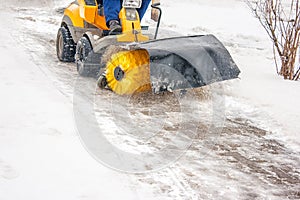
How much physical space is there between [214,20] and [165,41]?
6970 millimetres

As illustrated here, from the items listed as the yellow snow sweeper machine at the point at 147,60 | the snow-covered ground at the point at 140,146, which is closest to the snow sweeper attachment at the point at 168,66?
the yellow snow sweeper machine at the point at 147,60

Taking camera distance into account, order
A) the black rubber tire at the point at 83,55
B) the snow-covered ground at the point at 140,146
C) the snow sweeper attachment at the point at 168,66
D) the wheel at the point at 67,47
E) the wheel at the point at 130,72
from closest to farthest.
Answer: the snow-covered ground at the point at 140,146 → the snow sweeper attachment at the point at 168,66 → the wheel at the point at 130,72 → the black rubber tire at the point at 83,55 → the wheel at the point at 67,47

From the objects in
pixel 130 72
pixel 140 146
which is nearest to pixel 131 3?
pixel 130 72

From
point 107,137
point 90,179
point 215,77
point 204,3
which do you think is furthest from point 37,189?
point 204,3

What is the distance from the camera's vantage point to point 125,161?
3.41 m

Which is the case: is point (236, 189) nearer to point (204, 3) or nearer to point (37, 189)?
point (37, 189)

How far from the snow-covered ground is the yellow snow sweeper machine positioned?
0.83 feet

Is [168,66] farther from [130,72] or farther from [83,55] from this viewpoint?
[83,55]

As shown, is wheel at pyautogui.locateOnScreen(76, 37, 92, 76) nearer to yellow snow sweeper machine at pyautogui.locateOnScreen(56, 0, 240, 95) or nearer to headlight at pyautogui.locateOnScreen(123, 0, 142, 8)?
yellow snow sweeper machine at pyautogui.locateOnScreen(56, 0, 240, 95)

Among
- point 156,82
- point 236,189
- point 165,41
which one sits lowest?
point 236,189

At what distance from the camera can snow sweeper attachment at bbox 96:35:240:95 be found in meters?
4.41

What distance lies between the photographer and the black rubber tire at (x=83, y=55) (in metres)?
5.41

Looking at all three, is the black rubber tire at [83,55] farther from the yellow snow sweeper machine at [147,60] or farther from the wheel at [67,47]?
the wheel at [67,47]

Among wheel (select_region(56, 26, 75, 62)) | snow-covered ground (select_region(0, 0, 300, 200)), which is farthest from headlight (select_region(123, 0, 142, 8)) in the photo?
wheel (select_region(56, 26, 75, 62))
